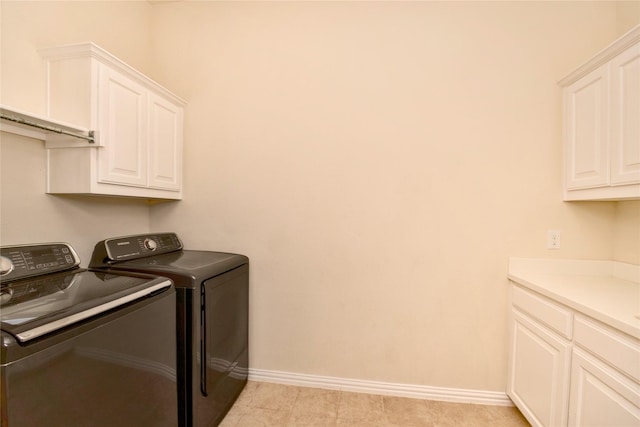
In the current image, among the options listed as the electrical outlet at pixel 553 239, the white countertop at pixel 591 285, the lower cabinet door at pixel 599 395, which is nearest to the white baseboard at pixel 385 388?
the lower cabinet door at pixel 599 395

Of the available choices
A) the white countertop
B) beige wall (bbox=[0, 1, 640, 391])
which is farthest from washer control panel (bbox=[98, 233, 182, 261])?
the white countertop

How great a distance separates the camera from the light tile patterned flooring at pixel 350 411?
1.74 metres

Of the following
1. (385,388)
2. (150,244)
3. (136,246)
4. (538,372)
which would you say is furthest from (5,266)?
(538,372)

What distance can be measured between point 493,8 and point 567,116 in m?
0.86

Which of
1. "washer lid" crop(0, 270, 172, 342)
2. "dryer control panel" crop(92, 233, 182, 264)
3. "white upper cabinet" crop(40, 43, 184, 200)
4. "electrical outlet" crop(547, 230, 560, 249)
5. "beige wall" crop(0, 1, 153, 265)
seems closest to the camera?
"washer lid" crop(0, 270, 172, 342)

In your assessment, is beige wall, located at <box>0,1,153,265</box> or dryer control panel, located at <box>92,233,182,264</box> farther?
dryer control panel, located at <box>92,233,182,264</box>

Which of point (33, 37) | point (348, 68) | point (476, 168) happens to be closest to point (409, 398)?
point (476, 168)

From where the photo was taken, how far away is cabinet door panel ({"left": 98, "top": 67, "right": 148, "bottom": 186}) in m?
1.53

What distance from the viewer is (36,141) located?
1482 mm

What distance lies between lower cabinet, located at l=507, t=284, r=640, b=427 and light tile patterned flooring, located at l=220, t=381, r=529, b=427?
24cm

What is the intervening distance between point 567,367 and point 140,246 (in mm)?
2419

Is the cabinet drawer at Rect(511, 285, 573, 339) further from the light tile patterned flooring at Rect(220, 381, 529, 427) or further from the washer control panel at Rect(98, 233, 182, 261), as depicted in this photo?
the washer control panel at Rect(98, 233, 182, 261)

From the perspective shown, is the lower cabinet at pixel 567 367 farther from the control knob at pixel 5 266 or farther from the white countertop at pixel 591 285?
the control knob at pixel 5 266

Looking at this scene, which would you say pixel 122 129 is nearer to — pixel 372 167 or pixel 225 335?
pixel 225 335
